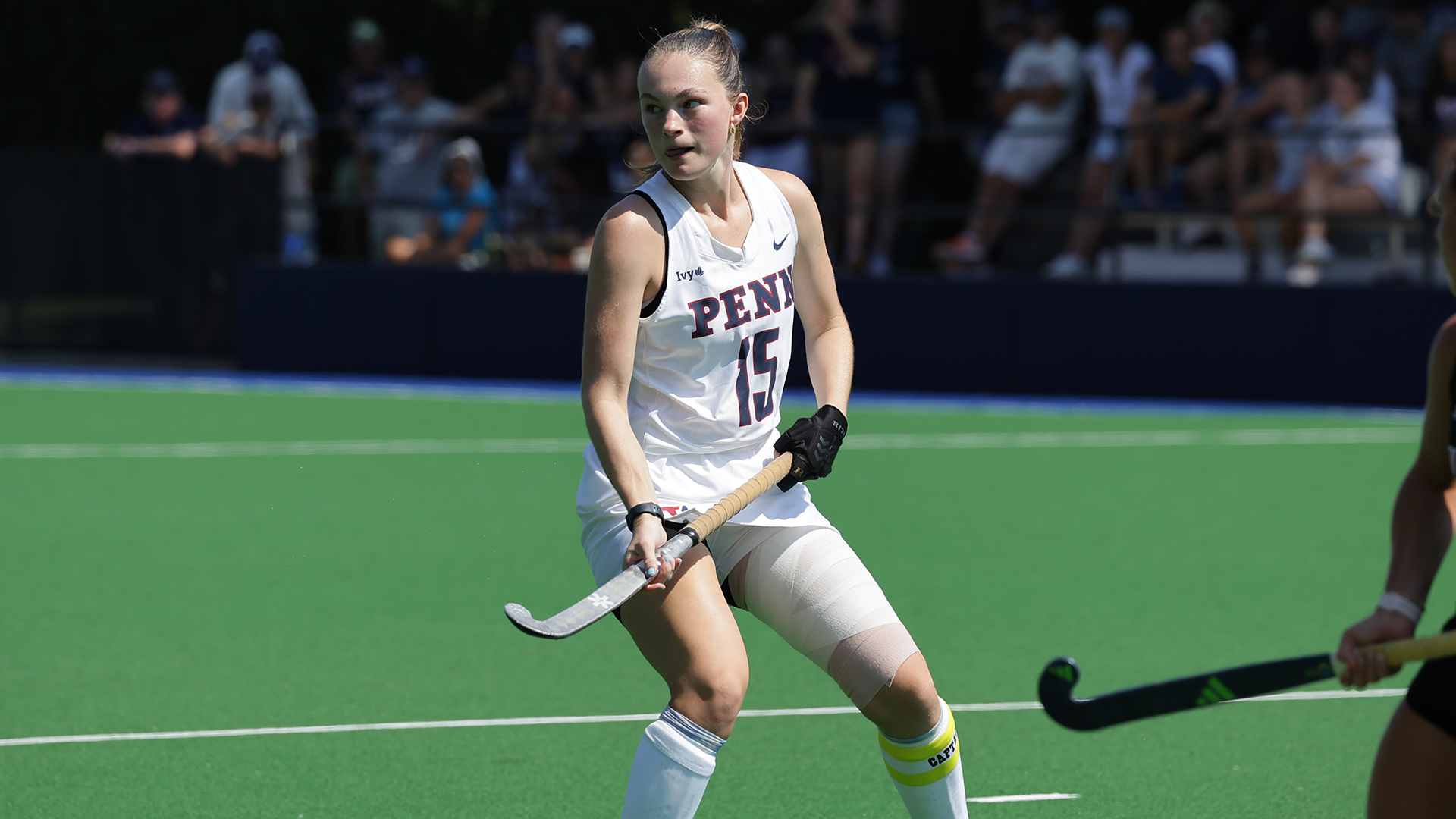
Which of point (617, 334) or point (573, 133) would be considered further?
point (573, 133)

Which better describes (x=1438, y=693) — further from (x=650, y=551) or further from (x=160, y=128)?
(x=160, y=128)

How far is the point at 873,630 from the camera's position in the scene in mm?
3996

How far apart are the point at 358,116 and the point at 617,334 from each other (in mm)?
13475

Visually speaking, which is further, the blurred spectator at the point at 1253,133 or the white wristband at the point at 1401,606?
the blurred spectator at the point at 1253,133

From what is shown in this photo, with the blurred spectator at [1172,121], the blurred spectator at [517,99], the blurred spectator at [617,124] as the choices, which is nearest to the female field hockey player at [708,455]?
the blurred spectator at [1172,121]

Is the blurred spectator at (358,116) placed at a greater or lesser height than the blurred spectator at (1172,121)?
lesser

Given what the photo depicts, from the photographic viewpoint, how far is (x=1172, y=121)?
567 inches

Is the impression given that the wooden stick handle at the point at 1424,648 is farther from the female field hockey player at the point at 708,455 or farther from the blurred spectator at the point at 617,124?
the blurred spectator at the point at 617,124

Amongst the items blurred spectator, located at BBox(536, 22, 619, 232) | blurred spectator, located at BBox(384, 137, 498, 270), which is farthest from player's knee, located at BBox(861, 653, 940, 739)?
blurred spectator, located at BBox(384, 137, 498, 270)

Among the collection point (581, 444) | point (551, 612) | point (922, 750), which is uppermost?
point (922, 750)

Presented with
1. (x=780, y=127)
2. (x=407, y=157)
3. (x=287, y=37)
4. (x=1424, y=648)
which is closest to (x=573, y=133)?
(x=407, y=157)

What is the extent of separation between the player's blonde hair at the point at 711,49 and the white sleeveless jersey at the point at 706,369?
9.5 inches

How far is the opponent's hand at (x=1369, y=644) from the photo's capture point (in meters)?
3.15

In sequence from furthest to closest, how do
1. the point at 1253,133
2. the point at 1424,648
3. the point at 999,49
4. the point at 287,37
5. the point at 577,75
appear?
the point at 287,37
the point at 577,75
the point at 999,49
the point at 1253,133
the point at 1424,648
